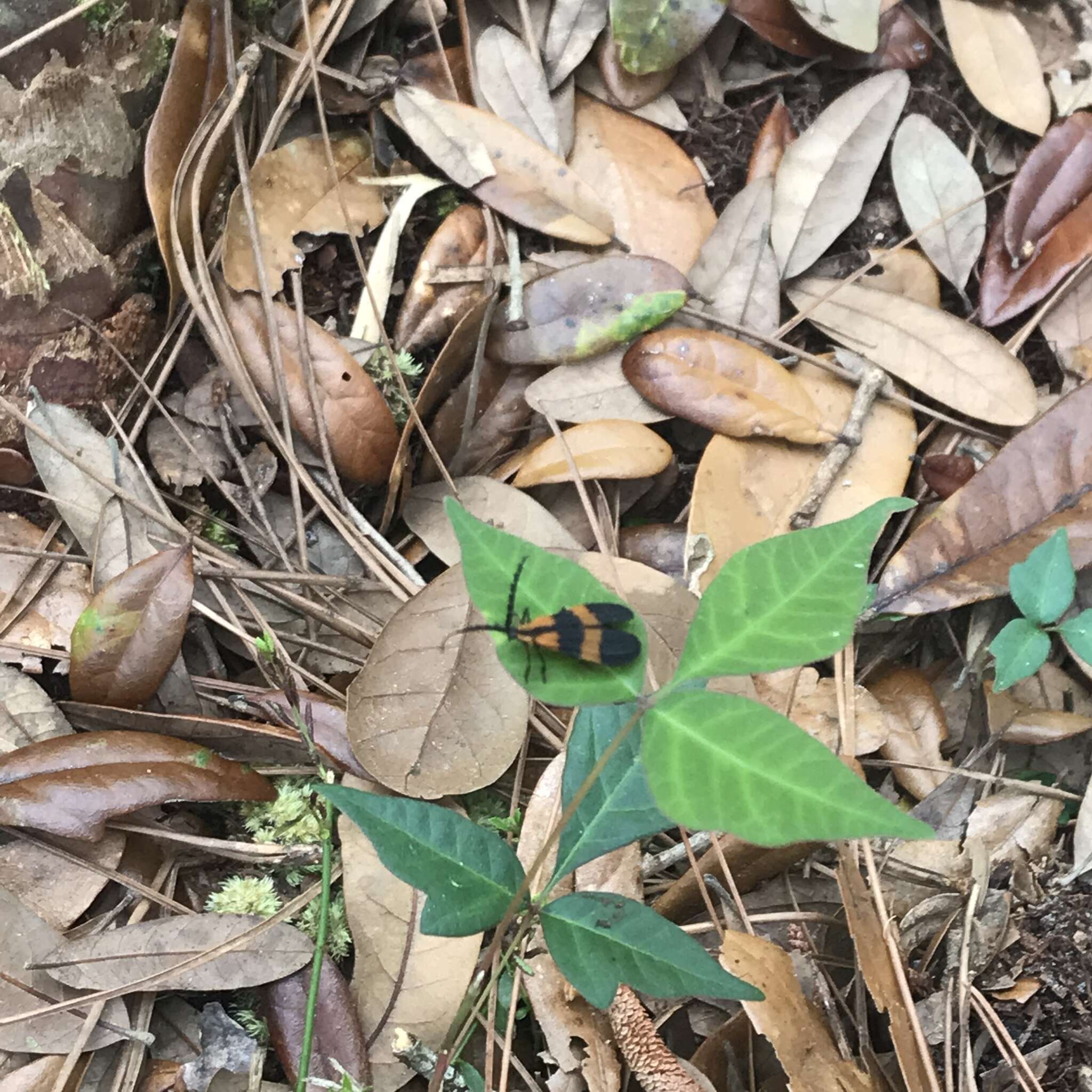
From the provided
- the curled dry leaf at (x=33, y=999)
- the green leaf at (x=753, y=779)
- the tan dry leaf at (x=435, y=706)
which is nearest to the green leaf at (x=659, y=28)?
the tan dry leaf at (x=435, y=706)

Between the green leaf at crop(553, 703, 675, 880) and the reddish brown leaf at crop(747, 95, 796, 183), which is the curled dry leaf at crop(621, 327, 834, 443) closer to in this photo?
the reddish brown leaf at crop(747, 95, 796, 183)

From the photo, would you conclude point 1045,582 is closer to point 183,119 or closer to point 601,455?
point 601,455

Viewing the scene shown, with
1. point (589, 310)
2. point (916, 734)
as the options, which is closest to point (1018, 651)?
point (916, 734)

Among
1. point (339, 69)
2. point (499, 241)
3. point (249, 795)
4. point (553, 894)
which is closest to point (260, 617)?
point (249, 795)

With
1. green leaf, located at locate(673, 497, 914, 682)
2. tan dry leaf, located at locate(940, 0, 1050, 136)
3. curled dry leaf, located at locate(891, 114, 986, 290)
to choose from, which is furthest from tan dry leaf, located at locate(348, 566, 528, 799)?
tan dry leaf, located at locate(940, 0, 1050, 136)

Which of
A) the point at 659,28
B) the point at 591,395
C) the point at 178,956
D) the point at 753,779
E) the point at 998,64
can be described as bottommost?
the point at 178,956

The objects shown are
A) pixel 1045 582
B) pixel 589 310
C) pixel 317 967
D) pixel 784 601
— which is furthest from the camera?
pixel 589 310

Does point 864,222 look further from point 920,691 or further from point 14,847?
point 14,847

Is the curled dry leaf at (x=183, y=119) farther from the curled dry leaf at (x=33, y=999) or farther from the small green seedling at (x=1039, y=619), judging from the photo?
the small green seedling at (x=1039, y=619)
